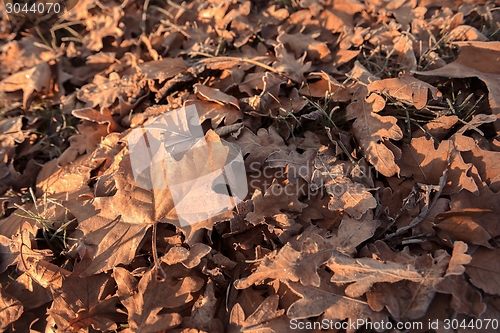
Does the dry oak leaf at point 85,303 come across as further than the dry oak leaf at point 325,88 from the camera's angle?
No

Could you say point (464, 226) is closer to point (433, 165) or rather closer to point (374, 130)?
point (433, 165)

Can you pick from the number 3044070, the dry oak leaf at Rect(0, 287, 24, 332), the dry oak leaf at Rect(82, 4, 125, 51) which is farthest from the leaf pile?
the number 3044070

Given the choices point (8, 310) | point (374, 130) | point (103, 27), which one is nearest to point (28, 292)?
point (8, 310)

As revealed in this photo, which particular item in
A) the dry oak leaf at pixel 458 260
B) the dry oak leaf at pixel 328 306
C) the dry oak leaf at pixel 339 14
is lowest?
the dry oak leaf at pixel 328 306

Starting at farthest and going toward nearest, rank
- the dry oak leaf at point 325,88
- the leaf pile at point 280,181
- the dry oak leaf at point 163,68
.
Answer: the dry oak leaf at point 163,68 < the dry oak leaf at point 325,88 < the leaf pile at point 280,181

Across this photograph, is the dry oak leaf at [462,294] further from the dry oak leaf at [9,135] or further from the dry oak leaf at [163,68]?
the dry oak leaf at [9,135]

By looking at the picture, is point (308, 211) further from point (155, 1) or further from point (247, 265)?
point (155, 1)

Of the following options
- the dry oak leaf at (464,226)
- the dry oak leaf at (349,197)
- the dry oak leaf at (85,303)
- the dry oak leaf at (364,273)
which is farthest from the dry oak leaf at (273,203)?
the dry oak leaf at (85,303)

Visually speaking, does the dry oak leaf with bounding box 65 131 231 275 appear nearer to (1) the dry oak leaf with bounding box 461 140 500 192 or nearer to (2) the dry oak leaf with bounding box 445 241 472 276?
(2) the dry oak leaf with bounding box 445 241 472 276
